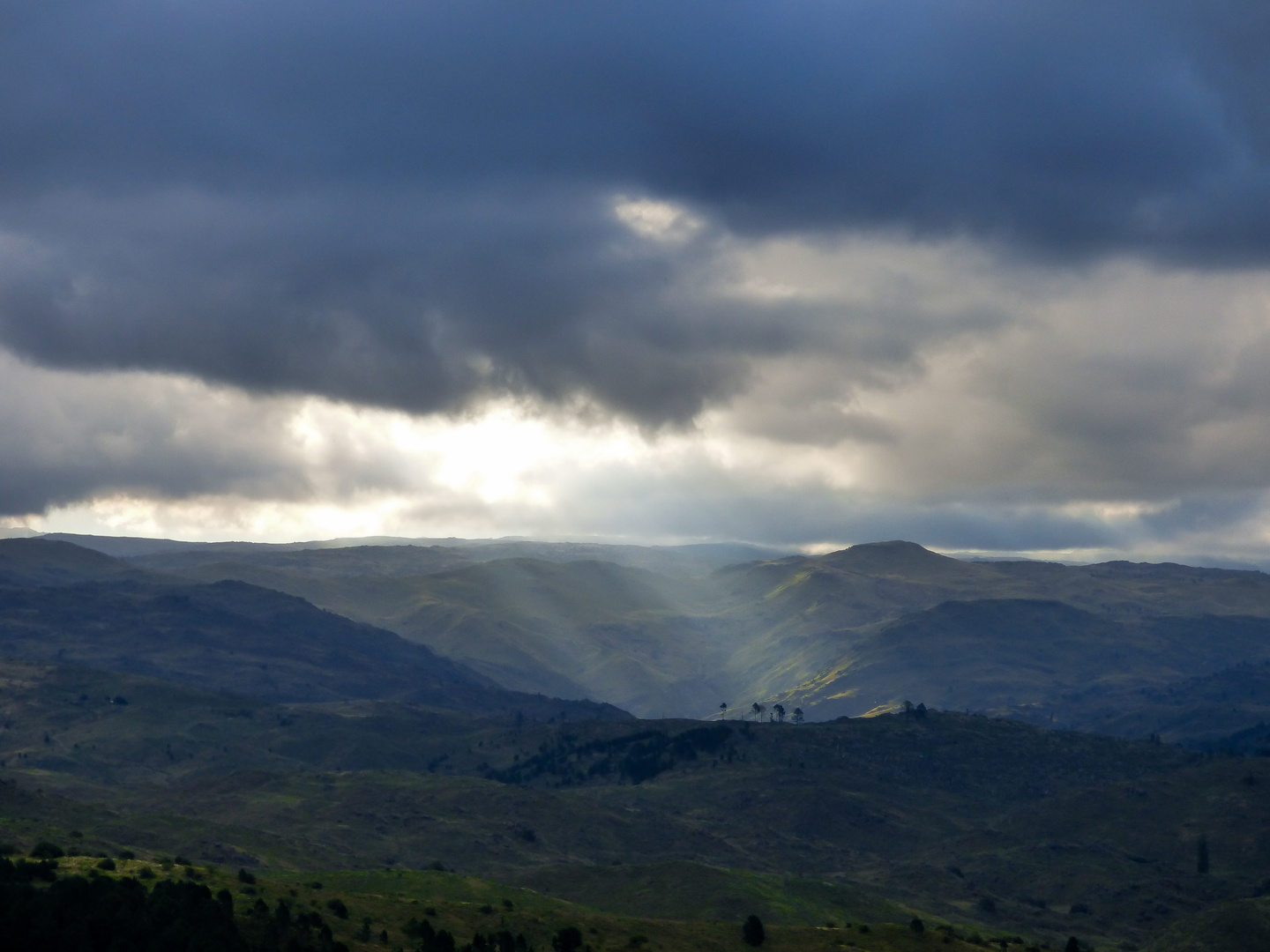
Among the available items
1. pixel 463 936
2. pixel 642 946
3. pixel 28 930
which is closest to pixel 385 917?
pixel 463 936

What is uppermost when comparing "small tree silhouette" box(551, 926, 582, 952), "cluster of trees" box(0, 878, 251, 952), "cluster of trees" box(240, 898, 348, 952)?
"cluster of trees" box(0, 878, 251, 952)

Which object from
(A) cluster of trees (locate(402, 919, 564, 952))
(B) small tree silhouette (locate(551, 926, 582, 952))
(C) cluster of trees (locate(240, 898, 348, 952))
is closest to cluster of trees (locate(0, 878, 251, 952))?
(C) cluster of trees (locate(240, 898, 348, 952))

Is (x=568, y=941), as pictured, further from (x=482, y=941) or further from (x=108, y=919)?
(x=108, y=919)

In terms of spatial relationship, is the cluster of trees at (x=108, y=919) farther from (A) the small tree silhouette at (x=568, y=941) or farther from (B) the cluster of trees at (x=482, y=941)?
(A) the small tree silhouette at (x=568, y=941)

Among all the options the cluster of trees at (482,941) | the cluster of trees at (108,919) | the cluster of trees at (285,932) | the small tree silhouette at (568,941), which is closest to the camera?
the cluster of trees at (108,919)

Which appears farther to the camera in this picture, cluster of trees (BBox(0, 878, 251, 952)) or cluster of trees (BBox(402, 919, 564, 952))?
cluster of trees (BBox(402, 919, 564, 952))

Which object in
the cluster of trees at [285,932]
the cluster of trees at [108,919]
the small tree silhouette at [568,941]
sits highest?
the cluster of trees at [108,919]

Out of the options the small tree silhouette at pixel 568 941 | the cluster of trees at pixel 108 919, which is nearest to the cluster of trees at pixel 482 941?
the small tree silhouette at pixel 568 941

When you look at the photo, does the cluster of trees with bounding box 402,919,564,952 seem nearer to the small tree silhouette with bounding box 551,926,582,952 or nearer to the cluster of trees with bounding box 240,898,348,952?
the small tree silhouette with bounding box 551,926,582,952

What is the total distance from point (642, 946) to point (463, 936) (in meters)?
25.0

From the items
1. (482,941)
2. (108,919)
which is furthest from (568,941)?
(108,919)

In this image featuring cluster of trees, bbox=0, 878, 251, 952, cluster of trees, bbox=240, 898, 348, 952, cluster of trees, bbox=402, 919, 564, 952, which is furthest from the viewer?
cluster of trees, bbox=402, 919, 564, 952

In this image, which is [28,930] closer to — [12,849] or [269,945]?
[269,945]

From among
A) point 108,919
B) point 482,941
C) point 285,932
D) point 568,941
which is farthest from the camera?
point 568,941
